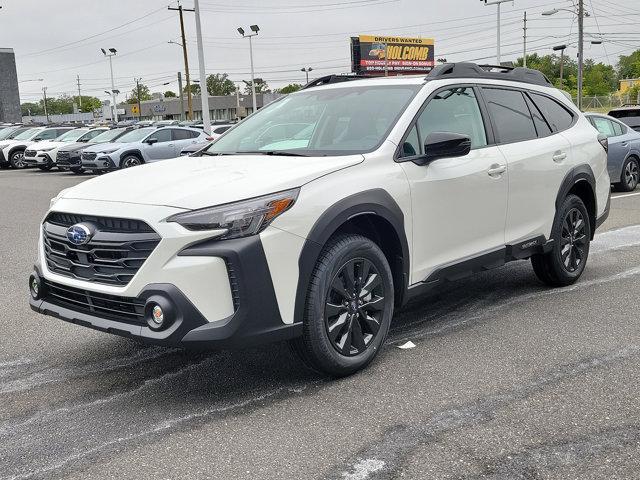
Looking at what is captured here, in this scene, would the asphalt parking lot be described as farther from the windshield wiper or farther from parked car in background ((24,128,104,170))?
parked car in background ((24,128,104,170))

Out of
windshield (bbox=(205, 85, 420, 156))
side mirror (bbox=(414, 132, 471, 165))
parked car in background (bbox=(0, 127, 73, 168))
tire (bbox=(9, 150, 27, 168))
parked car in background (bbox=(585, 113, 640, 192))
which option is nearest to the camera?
side mirror (bbox=(414, 132, 471, 165))

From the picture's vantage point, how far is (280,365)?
451 centimetres

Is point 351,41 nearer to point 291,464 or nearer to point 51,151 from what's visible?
point 51,151

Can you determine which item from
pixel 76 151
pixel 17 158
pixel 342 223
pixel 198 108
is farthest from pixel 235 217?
pixel 198 108

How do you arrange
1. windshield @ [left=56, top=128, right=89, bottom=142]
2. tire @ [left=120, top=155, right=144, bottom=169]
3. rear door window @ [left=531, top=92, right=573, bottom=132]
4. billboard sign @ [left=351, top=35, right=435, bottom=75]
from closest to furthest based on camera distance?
rear door window @ [left=531, top=92, right=573, bottom=132] → tire @ [left=120, top=155, right=144, bottom=169] → windshield @ [left=56, top=128, right=89, bottom=142] → billboard sign @ [left=351, top=35, right=435, bottom=75]

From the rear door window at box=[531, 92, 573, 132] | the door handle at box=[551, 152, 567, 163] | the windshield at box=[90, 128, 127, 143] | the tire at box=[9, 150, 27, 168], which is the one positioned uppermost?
the rear door window at box=[531, 92, 573, 132]

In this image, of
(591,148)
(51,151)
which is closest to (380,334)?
(591,148)

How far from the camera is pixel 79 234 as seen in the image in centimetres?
389

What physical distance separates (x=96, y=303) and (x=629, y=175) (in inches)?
486

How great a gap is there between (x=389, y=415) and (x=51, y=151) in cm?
2458

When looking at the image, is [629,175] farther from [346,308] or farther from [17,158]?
[17,158]

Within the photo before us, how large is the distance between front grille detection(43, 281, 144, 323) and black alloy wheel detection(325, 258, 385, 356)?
3.40 ft

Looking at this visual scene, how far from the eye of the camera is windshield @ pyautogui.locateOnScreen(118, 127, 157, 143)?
73.4ft

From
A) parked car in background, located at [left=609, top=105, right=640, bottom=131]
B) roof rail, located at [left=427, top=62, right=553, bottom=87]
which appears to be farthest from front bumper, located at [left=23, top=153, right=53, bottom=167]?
roof rail, located at [left=427, top=62, right=553, bottom=87]
